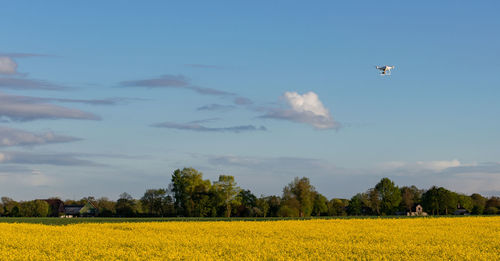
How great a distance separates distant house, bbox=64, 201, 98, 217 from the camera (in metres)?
155

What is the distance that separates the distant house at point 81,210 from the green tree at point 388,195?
80777 millimetres

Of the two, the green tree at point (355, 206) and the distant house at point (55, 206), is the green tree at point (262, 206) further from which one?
the distant house at point (55, 206)

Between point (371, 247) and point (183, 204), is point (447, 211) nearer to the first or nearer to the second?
point (183, 204)

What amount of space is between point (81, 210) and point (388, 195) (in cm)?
8907

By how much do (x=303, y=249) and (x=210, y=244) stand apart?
5.94 metres

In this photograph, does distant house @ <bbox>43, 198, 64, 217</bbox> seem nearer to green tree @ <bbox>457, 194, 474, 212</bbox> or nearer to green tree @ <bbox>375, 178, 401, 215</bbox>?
green tree @ <bbox>375, 178, 401, 215</bbox>

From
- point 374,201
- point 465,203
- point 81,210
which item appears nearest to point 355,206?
point 374,201

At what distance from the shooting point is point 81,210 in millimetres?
159875

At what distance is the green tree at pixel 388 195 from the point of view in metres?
148

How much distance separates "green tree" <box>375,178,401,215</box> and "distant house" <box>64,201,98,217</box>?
265 feet

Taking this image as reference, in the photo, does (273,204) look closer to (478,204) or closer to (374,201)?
(374,201)

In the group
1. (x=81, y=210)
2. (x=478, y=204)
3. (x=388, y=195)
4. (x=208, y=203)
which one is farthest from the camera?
(x=478, y=204)

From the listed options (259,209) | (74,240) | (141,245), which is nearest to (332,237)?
(141,245)

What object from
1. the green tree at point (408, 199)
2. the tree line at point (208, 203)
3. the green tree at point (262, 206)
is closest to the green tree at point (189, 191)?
the tree line at point (208, 203)
